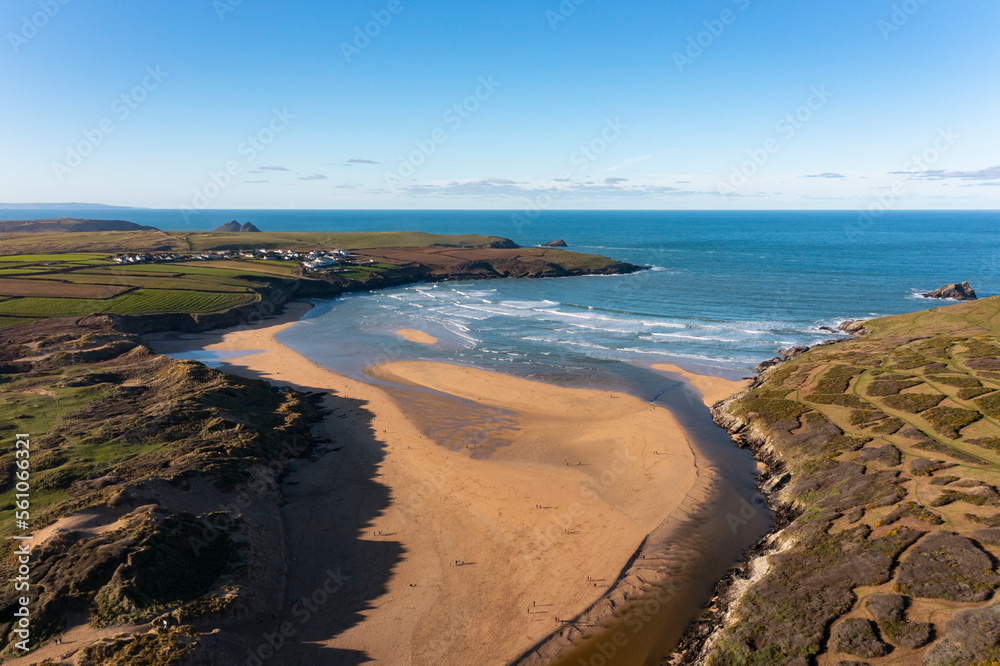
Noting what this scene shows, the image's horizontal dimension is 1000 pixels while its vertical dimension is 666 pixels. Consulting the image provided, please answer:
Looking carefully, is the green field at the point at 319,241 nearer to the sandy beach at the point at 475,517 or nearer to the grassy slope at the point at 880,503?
the sandy beach at the point at 475,517

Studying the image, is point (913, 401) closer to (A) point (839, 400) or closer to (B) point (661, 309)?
(A) point (839, 400)

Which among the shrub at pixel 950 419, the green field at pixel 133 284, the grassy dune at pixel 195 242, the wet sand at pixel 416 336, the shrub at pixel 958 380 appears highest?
the grassy dune at pixel 195 242

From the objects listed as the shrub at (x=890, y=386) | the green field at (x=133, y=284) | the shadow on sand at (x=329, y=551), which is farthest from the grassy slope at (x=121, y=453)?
the shrub at (x=890, y=386)

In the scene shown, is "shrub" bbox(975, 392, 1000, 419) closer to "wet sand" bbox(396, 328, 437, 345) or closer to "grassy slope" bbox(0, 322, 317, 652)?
"grassy slope" bbox(0, 322, 317, 652)

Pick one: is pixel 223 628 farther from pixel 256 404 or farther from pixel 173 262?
pixel 173 262

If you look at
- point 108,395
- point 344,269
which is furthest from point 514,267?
point 108,395

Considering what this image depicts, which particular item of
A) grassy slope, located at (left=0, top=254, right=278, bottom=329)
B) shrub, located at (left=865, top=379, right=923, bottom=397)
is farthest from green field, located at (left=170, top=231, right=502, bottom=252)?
shrub, located at (left=865, top=379, right=923, bottom=397)
